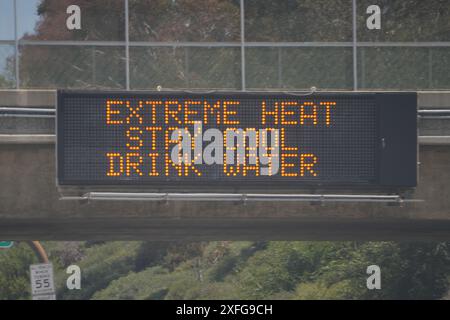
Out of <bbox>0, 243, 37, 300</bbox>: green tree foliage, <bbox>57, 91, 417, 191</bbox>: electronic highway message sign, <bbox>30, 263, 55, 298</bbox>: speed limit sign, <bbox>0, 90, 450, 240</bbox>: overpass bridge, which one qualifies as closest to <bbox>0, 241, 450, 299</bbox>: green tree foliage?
<bbox>0, 243, 37, 300</bbox>: green tree foliage

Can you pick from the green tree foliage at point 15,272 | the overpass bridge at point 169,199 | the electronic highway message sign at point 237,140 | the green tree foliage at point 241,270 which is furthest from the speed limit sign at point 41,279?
the green tree foliage at point 15,272

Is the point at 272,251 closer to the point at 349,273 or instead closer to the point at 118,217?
the point at 349,273

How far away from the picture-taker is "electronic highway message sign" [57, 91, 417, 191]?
20.9 m

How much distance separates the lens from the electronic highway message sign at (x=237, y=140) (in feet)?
68.7

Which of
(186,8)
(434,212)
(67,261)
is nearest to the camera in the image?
(434,212)

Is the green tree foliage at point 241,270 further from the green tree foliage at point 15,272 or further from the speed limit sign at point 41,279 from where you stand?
the speed limit sign at point 41,279

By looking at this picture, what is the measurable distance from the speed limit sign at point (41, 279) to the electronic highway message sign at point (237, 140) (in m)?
9.56

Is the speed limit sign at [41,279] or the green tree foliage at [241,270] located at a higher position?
the speed limit sign at [41,279]

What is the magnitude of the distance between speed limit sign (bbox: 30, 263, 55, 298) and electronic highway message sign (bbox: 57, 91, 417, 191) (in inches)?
376

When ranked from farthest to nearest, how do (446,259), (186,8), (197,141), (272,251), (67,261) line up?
(67,261) → (272,251) → (446,259) → (186,8) → (197,141)

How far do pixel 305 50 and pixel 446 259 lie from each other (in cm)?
3001

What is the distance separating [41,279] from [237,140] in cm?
1051
